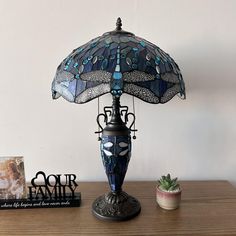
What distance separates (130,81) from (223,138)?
2.15 ft

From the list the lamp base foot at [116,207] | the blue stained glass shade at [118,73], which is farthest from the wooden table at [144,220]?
the blue stained glass shade at [118,73]

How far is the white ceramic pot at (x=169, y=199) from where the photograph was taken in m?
0.78

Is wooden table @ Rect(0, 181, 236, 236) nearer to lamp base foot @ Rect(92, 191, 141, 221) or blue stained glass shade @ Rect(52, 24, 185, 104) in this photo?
lamp base foot @ Rect(92, 191, 141, 221)

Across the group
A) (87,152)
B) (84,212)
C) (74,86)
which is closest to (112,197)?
(84,212)

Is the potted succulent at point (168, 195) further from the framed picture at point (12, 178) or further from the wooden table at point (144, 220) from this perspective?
the framed picture at point (12, 178)

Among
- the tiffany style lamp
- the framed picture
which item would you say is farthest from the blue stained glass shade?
the framed picture

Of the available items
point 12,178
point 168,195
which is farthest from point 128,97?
point 12,178

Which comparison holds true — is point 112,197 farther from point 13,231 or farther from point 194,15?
point 194,15

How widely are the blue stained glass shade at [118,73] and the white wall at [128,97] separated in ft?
1.14

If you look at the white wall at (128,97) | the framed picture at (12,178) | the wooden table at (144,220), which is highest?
the white wall at (128,97)

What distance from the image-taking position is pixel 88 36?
0.94m

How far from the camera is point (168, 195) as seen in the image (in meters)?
0.78

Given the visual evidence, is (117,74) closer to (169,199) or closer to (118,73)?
(118,73)

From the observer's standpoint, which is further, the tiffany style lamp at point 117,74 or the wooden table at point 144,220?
the wooden table at point 144,220
